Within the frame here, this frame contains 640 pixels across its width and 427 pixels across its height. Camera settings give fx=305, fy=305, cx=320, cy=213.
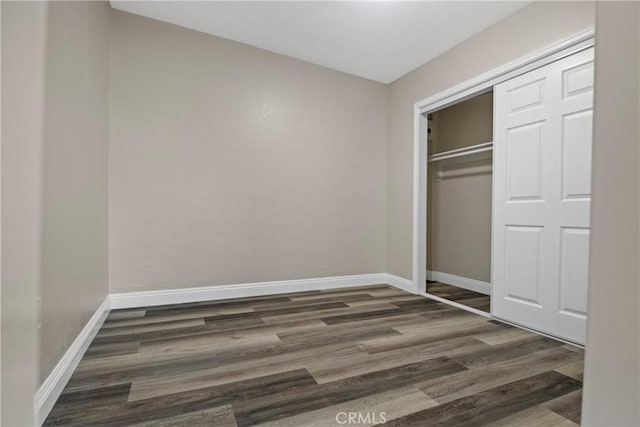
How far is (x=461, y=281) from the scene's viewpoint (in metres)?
3.68

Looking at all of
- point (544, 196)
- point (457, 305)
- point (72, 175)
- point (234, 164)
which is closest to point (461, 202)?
point (457, 305)

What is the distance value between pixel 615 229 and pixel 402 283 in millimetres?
2867

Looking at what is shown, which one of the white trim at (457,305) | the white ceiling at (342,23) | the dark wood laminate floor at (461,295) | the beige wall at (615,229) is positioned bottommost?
the dark wood laminate floor at (461,295)

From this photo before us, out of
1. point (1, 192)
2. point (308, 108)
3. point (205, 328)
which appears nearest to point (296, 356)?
point (205, 328)

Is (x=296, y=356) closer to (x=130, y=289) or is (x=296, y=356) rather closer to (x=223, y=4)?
(x=130, y=289)

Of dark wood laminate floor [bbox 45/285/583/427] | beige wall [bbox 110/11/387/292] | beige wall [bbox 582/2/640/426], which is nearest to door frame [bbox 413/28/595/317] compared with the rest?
beige wall [bbox 110/11/387/292]

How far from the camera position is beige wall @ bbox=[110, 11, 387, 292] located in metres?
2.63

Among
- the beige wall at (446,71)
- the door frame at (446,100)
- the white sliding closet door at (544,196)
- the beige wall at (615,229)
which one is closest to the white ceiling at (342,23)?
the beige wall at (446,71)

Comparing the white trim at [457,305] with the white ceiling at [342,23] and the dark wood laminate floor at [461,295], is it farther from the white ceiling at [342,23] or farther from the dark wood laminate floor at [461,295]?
the white ceiling at [342,23]

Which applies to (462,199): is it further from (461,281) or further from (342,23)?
(342,23)

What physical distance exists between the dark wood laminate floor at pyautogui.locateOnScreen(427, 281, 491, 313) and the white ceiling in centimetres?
248

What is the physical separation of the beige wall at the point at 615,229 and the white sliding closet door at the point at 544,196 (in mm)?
1578

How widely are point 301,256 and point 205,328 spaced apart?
4.29 feet

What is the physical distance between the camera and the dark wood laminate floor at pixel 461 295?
9.74ft
